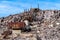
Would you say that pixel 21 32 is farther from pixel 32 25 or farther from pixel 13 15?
pixel 13 15

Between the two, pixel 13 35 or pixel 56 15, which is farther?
pixel 56 15

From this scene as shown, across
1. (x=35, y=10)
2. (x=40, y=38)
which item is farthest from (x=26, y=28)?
(x=35, y=10)

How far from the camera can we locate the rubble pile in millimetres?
27473

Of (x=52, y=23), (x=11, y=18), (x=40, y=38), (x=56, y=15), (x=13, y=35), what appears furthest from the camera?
(x=11, y=18)

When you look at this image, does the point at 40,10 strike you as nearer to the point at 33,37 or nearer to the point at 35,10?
the point at 35,10

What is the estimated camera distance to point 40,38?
87.6ft

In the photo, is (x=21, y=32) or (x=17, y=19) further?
(x=17, y=19)

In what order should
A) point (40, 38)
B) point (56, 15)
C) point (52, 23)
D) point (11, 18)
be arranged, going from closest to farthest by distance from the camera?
point (40, 38)
point (52, 23)
point (56, 15)
point (11, 18)

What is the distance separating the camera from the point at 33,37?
88.8 feet

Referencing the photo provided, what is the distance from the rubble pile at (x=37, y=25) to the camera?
2747cm

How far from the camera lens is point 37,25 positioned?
30.9 metres

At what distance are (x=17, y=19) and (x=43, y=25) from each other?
409 cm

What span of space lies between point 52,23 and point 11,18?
6.44 meters

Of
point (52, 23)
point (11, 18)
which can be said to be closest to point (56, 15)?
point (52, 23)
